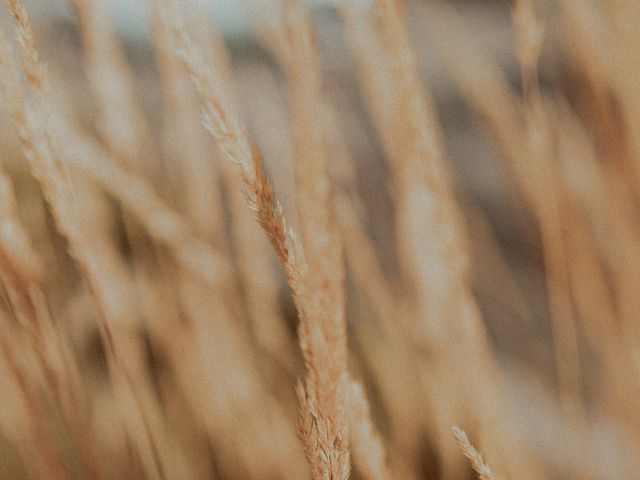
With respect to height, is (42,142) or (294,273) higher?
(42,142)

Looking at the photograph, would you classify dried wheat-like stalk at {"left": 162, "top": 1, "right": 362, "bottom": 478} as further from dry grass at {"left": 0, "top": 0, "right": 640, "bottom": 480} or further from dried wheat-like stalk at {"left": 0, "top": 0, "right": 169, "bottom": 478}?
dried wheat-like stalk at {"left": 0, "top": 0, "right": 169, "bottom": 478}

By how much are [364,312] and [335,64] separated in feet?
1.75

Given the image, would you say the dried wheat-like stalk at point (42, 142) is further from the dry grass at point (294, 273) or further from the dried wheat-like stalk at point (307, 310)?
the dried wheat-like stalk at point (307, 310)

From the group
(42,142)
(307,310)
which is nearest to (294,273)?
(307,310)

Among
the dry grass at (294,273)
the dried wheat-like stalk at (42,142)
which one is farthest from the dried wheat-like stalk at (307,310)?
the dried wheat-like stalk at (42,142)

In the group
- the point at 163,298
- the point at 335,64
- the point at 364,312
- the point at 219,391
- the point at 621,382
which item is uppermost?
the point at 335,64

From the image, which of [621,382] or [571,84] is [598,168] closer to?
[621,382]

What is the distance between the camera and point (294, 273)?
0.34 meters

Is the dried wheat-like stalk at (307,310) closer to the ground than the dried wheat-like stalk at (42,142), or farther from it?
closer to the ground

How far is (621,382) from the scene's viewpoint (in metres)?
0.74

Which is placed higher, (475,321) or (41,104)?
(41,104)

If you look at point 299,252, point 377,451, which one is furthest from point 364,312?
point 299,252

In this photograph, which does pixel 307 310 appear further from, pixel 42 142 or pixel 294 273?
pixel 42 142

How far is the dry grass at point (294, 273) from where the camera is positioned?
384 mm
